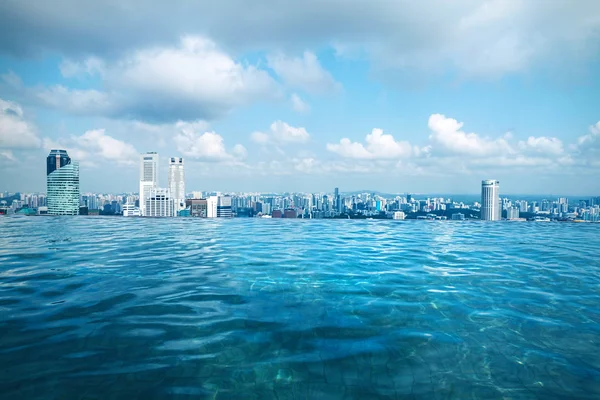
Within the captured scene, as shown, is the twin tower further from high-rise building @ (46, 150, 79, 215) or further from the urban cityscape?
high-rise building @ (46, 150, 79, 215)

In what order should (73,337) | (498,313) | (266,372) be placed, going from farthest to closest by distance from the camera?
(498,313), (73,337), (266,372)

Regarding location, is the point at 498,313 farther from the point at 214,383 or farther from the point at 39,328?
the point at 39,328

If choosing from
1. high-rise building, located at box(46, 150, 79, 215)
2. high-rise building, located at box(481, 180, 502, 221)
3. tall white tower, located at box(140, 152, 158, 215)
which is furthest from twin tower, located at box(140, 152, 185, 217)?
high-rise building, located at box(481, 180, 502, 221)

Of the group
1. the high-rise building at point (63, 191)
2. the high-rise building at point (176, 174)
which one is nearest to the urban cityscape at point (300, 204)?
the high-rise building at point (63, 191)

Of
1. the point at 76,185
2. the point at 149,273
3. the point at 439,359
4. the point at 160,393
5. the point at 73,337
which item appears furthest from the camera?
the point at 76,185

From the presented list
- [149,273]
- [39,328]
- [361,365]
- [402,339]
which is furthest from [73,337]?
[402,339]

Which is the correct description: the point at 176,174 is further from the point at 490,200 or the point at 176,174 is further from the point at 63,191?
the point at 490,200

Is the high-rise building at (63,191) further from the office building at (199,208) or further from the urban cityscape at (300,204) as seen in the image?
the office building at (199,208)
